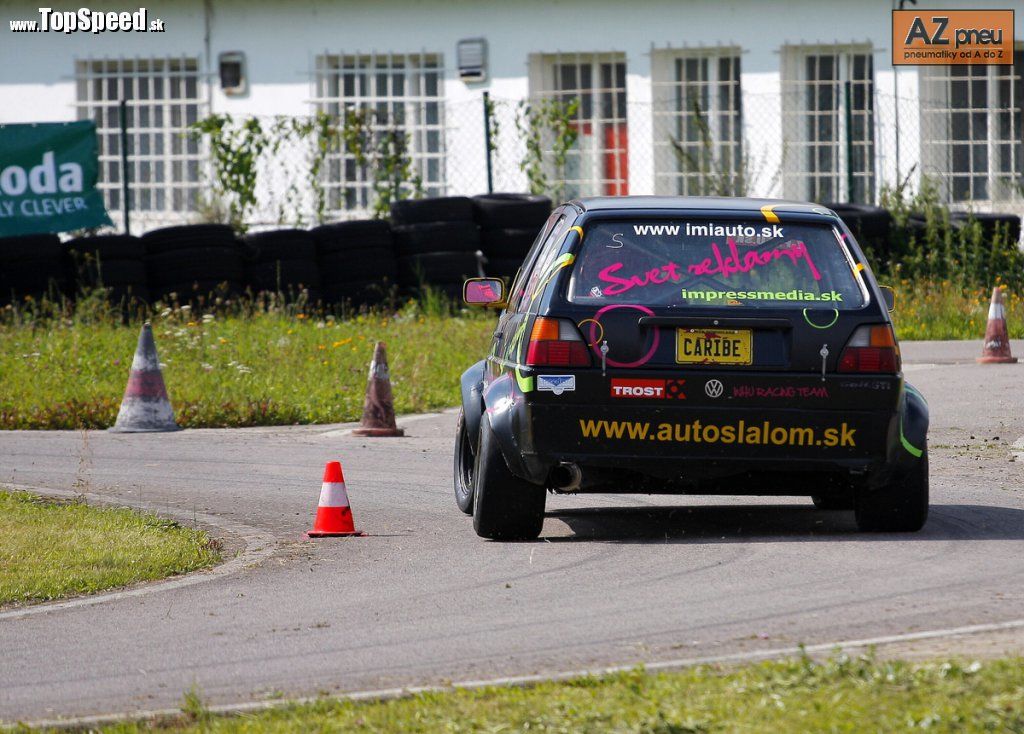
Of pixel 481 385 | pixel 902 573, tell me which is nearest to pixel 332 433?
pixel 481 385

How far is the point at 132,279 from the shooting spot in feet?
64.7

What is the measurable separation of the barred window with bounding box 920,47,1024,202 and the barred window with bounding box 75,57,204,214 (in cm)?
1115

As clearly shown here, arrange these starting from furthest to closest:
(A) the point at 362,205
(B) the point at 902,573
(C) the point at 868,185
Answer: (A) the point at 362,205
(C) the point at 868,185
(B) the point at 902,573

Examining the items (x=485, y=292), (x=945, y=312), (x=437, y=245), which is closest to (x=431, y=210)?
(x=437, y=245)

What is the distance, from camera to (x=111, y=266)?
19.6 metres

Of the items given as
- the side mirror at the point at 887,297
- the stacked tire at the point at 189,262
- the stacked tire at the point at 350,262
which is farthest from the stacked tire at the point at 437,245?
the side mirror at the point at 887,297

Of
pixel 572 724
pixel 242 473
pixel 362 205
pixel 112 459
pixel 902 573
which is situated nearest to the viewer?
pixel 572 724

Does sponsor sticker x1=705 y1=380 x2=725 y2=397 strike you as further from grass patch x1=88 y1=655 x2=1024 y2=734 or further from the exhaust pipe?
grass patch x1=88 y1=655 x2=1024 y2=734

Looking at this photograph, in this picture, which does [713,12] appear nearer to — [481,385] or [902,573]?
[481,385]

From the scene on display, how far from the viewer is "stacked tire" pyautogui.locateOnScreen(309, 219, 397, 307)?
69.2ft

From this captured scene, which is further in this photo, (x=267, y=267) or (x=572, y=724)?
(x=267, y=267)

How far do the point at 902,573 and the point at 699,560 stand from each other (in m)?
0.89

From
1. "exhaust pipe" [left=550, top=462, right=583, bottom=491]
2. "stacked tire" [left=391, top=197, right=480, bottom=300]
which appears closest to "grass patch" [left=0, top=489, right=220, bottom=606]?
"exhaust pipe" [left=550, top=462, right=583, bottom=491]

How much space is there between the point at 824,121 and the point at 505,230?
20.3 ft
